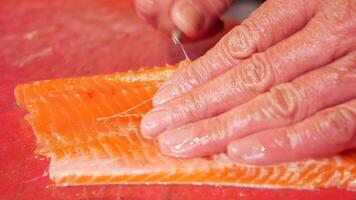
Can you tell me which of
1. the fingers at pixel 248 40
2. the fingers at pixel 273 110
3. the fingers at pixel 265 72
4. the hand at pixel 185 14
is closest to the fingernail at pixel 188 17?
the hand at pixel 185 14

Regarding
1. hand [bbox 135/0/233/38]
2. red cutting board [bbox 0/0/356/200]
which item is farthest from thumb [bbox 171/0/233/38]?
red cutting board [bbox 0/0/356/200]

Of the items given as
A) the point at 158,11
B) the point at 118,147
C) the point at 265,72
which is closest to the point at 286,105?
the point at 265,72

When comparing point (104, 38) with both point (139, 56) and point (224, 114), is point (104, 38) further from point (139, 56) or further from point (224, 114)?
point (224, 114)

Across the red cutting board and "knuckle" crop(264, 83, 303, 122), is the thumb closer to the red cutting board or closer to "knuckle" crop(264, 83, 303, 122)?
the red cutting board

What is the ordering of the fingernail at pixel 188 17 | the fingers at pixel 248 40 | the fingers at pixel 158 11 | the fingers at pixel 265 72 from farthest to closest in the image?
the fingers at pixel 158 11, the fingernail at pixel 188 17, the fingers at pixel 248 40, the fingers at pixel 265 72

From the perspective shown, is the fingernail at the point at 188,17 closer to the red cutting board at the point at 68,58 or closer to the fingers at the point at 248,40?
the fingers at the point at 248,40
